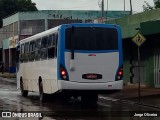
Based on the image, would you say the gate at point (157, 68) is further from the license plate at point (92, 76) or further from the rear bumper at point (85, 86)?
the license plate at point (92, 76)

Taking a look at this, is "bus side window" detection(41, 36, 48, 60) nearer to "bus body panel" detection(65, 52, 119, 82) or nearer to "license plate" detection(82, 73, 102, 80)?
"bus body panel" detection(65, 52, 119, 82)

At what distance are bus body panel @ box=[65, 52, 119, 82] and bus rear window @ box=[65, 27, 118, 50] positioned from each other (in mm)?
284

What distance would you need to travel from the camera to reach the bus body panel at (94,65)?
1839 centimetres

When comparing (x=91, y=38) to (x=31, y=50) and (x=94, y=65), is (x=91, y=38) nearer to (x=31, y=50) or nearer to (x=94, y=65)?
(x=94, y=65)

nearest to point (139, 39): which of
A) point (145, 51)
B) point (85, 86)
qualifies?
point (85, 86)

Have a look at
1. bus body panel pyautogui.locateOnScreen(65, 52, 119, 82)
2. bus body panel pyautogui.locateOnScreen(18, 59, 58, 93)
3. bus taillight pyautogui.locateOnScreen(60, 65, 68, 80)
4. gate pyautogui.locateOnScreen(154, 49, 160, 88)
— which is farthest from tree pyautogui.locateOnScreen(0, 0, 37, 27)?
bus taillight pyautogui.locateOnScreen(60, 65, 68, 80)

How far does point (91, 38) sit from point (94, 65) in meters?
1.07

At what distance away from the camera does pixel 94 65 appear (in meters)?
18.6

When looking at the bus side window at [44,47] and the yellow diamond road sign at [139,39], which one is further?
the yellow diamond road sign at [139,39]

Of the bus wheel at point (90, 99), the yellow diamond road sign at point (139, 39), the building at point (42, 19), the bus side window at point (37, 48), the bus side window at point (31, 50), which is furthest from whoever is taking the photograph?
the building at point (42, 19)

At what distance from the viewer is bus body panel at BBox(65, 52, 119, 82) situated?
1839 cm

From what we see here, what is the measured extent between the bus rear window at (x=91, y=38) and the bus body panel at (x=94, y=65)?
0.93ft

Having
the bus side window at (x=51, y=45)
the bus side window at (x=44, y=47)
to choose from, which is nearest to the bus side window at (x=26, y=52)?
the bus side window at (x=44, y=47)

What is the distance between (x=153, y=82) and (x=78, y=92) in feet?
39.3
